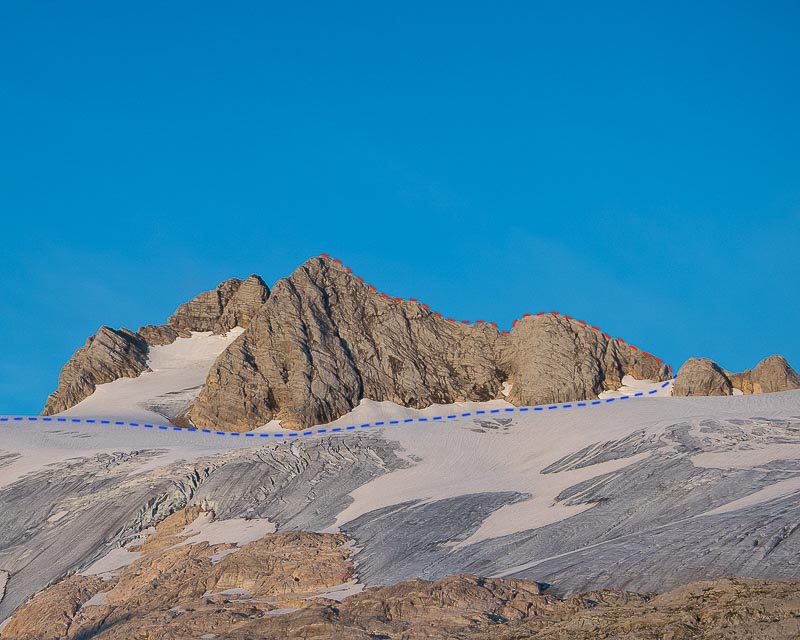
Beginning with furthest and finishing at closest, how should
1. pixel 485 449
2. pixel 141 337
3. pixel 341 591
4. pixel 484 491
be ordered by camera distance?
pixel 141 337 < pixel 485 449 < pixel 484 491 < pixel 341 591

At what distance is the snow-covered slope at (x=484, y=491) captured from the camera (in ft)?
99.1

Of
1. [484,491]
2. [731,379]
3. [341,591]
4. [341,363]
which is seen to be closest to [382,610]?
[341,591]

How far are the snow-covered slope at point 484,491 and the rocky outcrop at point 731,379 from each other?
28660 mm

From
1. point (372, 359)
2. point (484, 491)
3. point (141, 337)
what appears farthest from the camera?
point (141, 337)

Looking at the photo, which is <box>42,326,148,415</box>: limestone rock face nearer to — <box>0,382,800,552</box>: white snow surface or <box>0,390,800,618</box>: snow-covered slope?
<box>0,382,800,552</box>: white snow surface

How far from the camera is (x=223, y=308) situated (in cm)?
11875

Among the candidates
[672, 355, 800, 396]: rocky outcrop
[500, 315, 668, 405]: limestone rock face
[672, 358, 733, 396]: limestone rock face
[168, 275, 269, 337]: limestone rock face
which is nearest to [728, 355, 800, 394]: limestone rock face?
[672, 355, 800, 396]: rocky outcrop

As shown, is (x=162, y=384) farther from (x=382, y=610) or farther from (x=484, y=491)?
(x=382, y=610)

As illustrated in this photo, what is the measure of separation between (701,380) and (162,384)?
162ft

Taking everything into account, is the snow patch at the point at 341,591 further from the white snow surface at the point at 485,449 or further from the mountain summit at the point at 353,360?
the mountain summit at the point at 353,360

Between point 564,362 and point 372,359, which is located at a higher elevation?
point 372,359

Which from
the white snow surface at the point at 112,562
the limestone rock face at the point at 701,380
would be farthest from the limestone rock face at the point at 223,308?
the white snow surface at the point at 112,562

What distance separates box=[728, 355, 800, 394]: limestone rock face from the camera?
88.4m

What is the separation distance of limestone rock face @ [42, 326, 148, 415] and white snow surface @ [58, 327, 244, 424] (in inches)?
36.5
